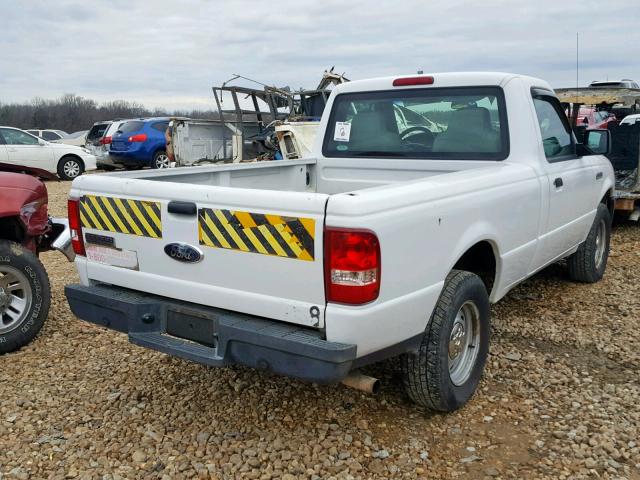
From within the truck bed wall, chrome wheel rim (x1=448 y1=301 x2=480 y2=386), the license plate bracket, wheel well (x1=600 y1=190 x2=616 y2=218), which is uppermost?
the truck bed wall

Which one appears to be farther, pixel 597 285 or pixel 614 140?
pixel 614 140

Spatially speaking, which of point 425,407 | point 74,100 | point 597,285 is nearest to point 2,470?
point 425,407

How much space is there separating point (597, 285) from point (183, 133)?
10.8 m

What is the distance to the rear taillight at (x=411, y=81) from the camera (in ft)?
14.6

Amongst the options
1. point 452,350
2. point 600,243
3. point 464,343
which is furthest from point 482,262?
point 600,243

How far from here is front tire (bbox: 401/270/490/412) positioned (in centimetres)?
307

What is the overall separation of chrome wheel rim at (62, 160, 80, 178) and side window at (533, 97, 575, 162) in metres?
14.9

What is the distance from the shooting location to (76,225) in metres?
3.44

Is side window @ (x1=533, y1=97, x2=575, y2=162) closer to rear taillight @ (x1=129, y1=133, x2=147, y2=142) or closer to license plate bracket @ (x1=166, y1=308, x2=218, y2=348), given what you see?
license plate bracket @ (x1=166, y1=308, x2=218, y2=348)

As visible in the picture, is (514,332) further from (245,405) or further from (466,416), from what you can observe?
(245,405)

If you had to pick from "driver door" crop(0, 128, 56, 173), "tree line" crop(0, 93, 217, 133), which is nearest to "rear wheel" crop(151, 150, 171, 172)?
"driver door" crop(0, 128, 56, 173)

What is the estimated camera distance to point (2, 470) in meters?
2.98

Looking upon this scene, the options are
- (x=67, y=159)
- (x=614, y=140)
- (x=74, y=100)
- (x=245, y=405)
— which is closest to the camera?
(x=245, y=405)

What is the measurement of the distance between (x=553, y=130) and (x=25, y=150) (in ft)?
49.2
